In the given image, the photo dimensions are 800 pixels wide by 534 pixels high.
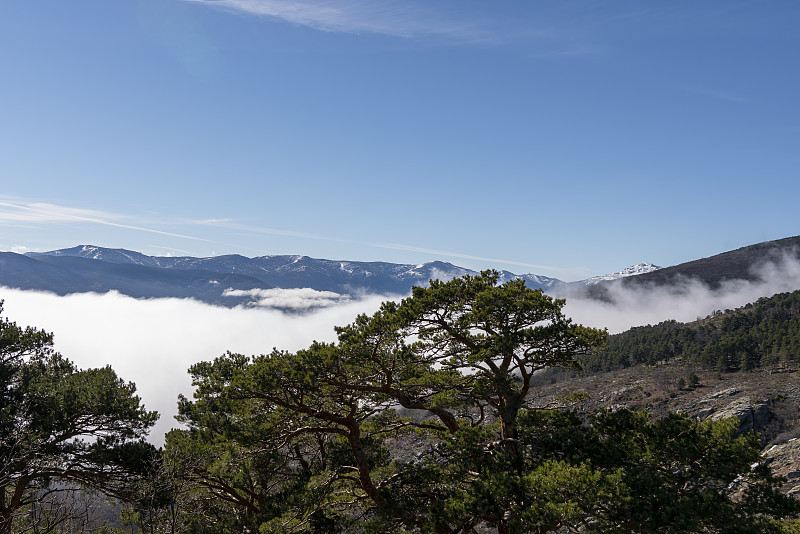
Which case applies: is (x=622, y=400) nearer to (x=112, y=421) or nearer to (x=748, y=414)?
(x=748, y=414)

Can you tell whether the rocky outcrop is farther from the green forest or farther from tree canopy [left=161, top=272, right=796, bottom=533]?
tree canopy [left=161, top=272, right=796, bottom=533]

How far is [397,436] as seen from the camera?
70.5 feet

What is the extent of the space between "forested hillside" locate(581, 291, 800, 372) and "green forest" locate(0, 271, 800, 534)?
108435 millimetres

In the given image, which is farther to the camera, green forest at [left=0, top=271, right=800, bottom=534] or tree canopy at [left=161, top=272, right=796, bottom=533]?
tree canopy at [left=161, top=272, right=796, bottom=533]

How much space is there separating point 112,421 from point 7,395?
3.84 m

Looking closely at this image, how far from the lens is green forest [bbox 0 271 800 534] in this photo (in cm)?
1352

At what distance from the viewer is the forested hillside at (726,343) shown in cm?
10738

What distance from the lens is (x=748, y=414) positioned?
7262 cm

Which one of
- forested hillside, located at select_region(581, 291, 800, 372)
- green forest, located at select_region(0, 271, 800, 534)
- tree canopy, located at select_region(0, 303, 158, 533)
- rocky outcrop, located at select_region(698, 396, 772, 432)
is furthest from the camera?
forested hillside, located at select_region(581, 291, 800, 372)

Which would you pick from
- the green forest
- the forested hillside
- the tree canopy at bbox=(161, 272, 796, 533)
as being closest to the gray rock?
the forested hillside

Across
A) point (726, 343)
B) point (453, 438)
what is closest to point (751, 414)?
point (726, 343)

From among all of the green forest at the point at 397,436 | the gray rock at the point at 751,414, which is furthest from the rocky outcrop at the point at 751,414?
the green forest at the point at 397,436

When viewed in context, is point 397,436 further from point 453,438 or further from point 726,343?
point 726,343

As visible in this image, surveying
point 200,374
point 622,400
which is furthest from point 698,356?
point 200,374
